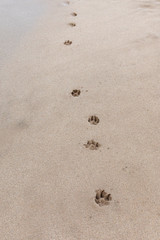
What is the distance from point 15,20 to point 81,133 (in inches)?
104

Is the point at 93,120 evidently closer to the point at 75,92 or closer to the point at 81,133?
the point at 81,133

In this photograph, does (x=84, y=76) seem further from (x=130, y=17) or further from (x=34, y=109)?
(x=130, y=17)

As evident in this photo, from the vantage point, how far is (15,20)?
4.29 m

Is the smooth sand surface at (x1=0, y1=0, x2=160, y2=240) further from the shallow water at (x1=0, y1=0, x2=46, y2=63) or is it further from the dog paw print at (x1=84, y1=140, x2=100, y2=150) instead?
the shallow water at (x1=0, y1=0, x2=46, y2=63)

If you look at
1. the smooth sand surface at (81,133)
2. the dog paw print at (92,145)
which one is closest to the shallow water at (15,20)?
the smooth sand surface at (81,133)

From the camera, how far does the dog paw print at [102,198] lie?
1941mm

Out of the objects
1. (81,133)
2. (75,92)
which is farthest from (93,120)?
(75,92)

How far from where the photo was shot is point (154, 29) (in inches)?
152

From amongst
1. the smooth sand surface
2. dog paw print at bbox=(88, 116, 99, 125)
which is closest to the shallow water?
the smooth sand surface

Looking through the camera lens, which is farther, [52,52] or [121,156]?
[52,52]

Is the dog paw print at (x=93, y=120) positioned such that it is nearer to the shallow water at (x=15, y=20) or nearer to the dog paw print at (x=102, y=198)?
the dog paw print at (x=102, y=198)

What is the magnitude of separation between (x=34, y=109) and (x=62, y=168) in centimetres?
80

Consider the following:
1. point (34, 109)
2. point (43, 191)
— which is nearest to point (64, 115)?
point (34, 109)

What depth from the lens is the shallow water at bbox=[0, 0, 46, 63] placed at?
12.3ft
